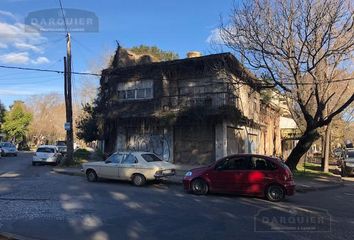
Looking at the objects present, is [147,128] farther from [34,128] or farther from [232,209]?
[34,128]

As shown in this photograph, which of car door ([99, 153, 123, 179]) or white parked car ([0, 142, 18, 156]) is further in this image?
white parked car ([0, 142, 18, 156])

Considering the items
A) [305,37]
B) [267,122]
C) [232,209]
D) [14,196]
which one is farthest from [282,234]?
[267,122]

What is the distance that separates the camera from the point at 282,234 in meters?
8.95

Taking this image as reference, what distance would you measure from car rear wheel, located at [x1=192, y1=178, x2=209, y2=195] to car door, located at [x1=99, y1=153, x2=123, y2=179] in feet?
15.0

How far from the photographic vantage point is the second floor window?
30.9m

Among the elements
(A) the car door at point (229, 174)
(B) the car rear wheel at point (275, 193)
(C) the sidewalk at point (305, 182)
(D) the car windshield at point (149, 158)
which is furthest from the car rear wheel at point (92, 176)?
(B) the car rear wheel at point (275, 193)

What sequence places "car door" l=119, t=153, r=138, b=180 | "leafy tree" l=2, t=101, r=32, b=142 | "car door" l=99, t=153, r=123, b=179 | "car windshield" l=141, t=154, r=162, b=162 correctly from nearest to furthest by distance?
"car door" l=119, t=153, r=138, b=180
"car windshield" l=141, t=154, r=162, b=162
"car door" l=99, t=153, r=123, b=179
"leafy tree" l=2, t=101, r=32, b=142

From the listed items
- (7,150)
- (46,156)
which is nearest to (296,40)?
(46,156)

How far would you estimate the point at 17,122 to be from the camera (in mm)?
87562

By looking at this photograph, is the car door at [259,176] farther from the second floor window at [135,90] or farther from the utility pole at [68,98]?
the utility pole at [68,98]

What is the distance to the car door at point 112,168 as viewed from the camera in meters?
19.1

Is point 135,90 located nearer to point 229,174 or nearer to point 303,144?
point 303,144

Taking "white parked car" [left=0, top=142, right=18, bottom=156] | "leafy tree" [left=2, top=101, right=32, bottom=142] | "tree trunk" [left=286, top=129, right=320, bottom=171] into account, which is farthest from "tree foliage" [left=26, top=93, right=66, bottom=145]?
"tree trunk" [left=286, top=129, right=320, bottom=171]

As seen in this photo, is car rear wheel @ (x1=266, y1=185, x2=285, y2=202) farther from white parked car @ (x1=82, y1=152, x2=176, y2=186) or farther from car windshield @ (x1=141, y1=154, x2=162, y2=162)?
car windshield @ (x1=141, y1=154, x2=162, y2=162)
